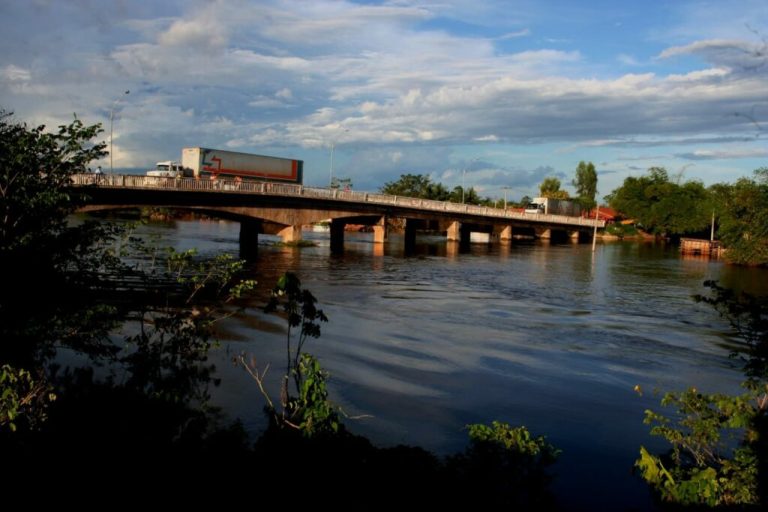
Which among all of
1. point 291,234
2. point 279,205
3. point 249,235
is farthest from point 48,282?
point 291,234

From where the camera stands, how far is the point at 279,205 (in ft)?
219

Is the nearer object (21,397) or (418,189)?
(21,397)

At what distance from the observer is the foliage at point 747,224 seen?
71.1 m

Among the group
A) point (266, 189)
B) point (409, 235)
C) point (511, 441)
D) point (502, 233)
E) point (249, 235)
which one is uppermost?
point (266, 189)

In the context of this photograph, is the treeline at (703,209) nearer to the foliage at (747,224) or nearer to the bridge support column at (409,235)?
the foliage at (747,224)

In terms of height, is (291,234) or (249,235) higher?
(291,234)

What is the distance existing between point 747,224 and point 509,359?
61.0 metres

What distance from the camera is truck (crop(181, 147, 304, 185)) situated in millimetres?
69500

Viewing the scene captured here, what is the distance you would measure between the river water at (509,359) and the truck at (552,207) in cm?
7895

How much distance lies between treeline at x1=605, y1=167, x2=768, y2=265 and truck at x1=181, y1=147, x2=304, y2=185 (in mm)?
50705

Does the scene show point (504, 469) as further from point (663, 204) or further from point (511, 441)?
point (663, 204)

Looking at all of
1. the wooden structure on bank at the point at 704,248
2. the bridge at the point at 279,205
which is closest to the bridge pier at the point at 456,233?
the bridge at the point at 279,205

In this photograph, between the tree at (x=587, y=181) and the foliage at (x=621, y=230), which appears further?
the tree at (x=587, y=181)

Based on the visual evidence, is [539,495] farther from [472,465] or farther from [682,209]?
[682,209]
